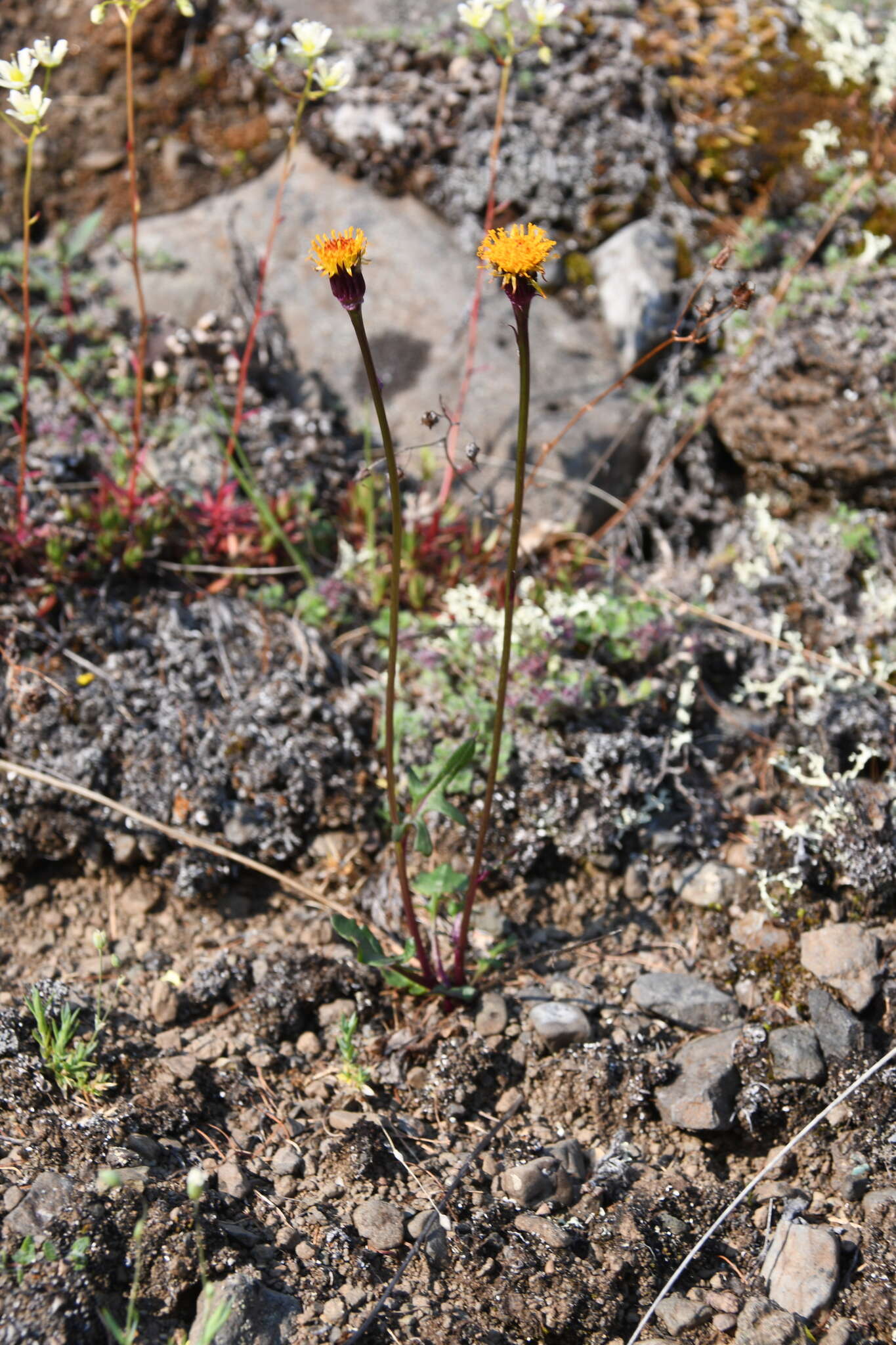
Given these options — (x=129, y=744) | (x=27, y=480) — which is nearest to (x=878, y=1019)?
(x=129, y=744)

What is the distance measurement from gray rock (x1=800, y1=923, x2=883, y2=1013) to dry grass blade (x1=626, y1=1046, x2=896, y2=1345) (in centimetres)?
21

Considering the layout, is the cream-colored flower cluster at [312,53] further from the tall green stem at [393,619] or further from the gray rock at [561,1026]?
the gray rock at [561,1026]

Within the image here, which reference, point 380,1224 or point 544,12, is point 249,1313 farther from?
point 544,12

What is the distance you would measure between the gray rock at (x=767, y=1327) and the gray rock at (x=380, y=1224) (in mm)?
764

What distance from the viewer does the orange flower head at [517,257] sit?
1783mm

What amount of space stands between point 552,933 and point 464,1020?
0.45m

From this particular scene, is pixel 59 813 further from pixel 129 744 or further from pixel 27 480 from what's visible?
pixel 27 480

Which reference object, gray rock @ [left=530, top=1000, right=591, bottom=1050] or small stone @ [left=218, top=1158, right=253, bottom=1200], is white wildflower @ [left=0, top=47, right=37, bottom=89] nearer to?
small stone @ [left=218, top=1158, right=253, bottom=1200]

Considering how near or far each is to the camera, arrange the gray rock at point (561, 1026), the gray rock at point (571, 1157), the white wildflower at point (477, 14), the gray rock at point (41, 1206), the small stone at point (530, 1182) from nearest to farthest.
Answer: the gray rock at point (41, 1206) < the small stone at point (530, 1182) < the gray rock at point (571, 1157) < the gray rock at point (561, 1026) < the white wildflower at point (477, 14)

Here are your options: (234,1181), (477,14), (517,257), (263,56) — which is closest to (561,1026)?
(234,1181)

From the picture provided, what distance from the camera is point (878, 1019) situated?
107 inches

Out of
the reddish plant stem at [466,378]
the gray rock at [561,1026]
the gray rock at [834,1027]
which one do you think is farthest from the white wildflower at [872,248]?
the gray rock at [561,1026]

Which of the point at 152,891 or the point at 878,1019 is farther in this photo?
the point at 152,891

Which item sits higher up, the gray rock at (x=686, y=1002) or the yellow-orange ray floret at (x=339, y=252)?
the yellow-orange ray floret at (x=339, y=252)
